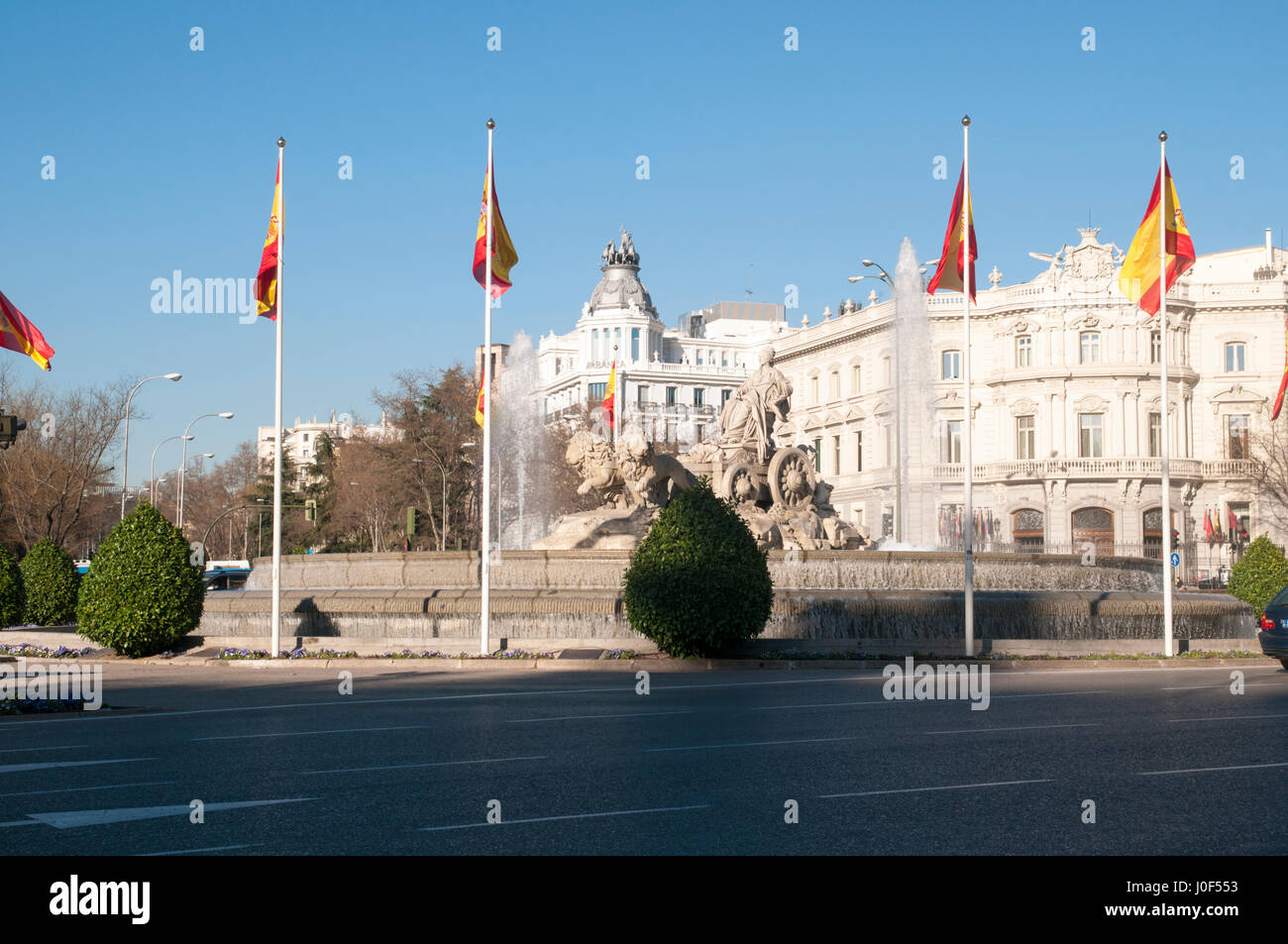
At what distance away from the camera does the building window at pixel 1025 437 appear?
240ft

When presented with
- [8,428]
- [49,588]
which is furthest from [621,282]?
[8,428]

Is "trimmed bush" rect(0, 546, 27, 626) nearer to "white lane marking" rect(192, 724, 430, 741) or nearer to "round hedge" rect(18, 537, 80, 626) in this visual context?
"round hedge" rect(18, 537, 80, 626)

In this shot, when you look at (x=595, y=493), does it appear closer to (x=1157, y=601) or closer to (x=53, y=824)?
(x=1157, y=601)

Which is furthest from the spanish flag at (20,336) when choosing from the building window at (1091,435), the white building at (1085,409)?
the building window at (1091,435)

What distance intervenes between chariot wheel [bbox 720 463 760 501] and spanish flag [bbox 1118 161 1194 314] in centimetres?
987

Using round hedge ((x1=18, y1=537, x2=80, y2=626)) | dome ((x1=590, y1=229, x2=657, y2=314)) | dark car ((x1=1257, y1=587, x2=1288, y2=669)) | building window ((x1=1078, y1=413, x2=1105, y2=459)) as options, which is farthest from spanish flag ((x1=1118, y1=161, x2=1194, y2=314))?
dome ((x1=590, y1=229, x2=657, y2=314))

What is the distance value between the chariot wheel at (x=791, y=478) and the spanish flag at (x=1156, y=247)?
932 centimetres

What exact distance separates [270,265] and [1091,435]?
190 ft

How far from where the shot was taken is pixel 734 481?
1191 inches

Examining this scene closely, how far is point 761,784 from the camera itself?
29.0 ft

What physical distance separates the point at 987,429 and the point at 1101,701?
61.8m

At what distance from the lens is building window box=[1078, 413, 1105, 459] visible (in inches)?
2805

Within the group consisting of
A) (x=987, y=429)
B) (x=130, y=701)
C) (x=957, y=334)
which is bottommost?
(x=130, y=701)
